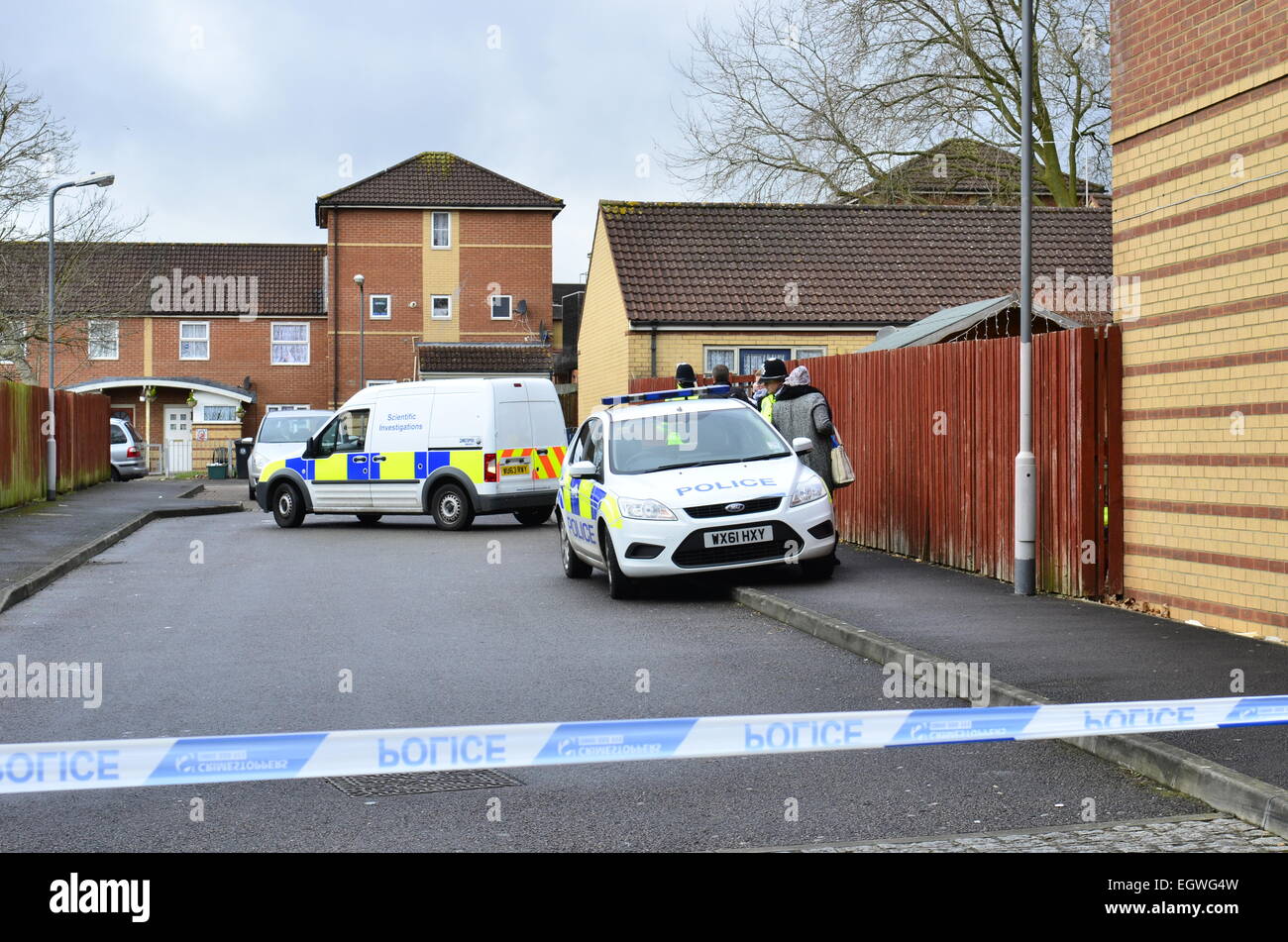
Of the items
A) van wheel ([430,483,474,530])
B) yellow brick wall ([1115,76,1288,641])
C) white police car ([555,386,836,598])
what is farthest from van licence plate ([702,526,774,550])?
van wheel ([430,483,474,530])

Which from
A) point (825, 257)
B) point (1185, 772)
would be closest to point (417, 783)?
point (1185, 772)

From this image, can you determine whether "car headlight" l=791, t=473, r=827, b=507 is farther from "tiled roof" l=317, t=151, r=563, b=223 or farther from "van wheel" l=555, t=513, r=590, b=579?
"tiled roof" l=317, t=151, r=563, b=223

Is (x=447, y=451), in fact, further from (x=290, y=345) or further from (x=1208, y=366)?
(x=290, y=345)

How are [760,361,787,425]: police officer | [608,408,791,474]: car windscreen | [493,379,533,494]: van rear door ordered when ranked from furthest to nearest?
[493,379,533,494]: van rear door → [760,361,787,425]: police officer → [608,408,791,474]: car windscreen

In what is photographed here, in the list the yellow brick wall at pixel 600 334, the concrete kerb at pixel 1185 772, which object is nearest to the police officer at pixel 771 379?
the concrete kerb at pixel 1185 772

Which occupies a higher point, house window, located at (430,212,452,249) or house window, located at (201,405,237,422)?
house window, located at (430,212,452,249)

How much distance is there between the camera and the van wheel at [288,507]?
22.8 metres

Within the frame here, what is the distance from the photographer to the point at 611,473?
43.7 feet

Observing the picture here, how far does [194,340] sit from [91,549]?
42.3 meters

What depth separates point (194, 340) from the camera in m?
58.2

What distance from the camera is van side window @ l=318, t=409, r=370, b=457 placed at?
72.8ft

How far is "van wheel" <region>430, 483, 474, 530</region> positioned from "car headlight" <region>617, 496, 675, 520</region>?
910 cm

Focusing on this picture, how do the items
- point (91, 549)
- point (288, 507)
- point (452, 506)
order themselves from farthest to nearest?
1. point (288, 507)
2. point (452, 506)
3. point (91, 549)
